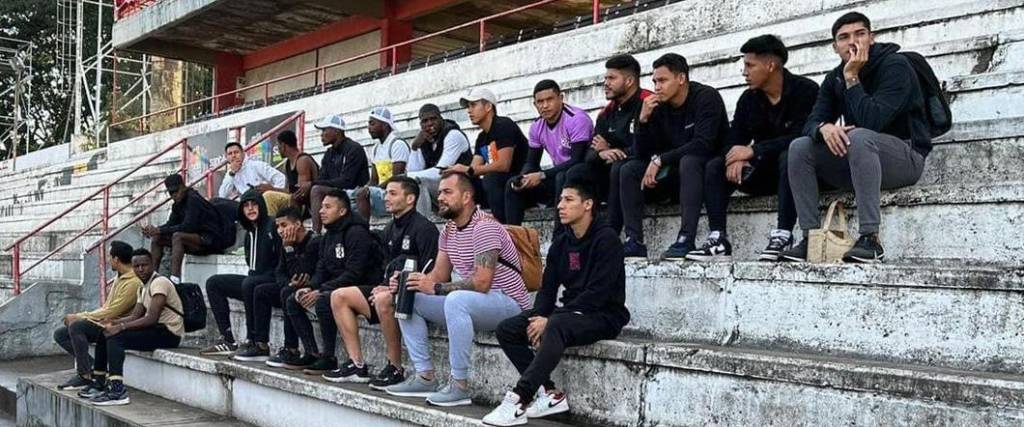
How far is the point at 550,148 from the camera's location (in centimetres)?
610

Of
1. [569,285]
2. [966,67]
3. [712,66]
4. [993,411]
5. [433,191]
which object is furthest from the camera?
[712,66]

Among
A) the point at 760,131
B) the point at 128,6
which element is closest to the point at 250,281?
the point at 760,131

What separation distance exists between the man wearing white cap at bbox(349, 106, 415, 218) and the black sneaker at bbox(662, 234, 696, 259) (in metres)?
3.05

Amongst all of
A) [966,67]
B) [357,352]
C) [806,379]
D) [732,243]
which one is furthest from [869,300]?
[357,352]

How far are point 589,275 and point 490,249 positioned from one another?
707 mm

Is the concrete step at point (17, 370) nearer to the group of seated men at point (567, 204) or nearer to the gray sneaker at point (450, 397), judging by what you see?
the group of seated men at point (567, 204)

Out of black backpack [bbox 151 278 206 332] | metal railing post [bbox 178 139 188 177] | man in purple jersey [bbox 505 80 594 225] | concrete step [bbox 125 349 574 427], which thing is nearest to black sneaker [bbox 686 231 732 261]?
concrete step [bbox 125 349 574 427]

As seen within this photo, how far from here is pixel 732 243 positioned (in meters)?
4.95

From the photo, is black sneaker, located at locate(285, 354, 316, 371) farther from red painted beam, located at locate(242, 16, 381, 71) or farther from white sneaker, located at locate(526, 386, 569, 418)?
red painted beam, located at locate(242, 16, 381, 71)

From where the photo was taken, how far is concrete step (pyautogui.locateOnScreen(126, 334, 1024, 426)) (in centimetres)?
312

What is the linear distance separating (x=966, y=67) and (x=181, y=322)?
6.13 metres

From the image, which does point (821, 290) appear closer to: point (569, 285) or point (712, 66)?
point (569, 285)

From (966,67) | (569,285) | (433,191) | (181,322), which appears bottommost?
(181,322)

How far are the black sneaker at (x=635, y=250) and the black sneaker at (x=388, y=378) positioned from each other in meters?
1.52
